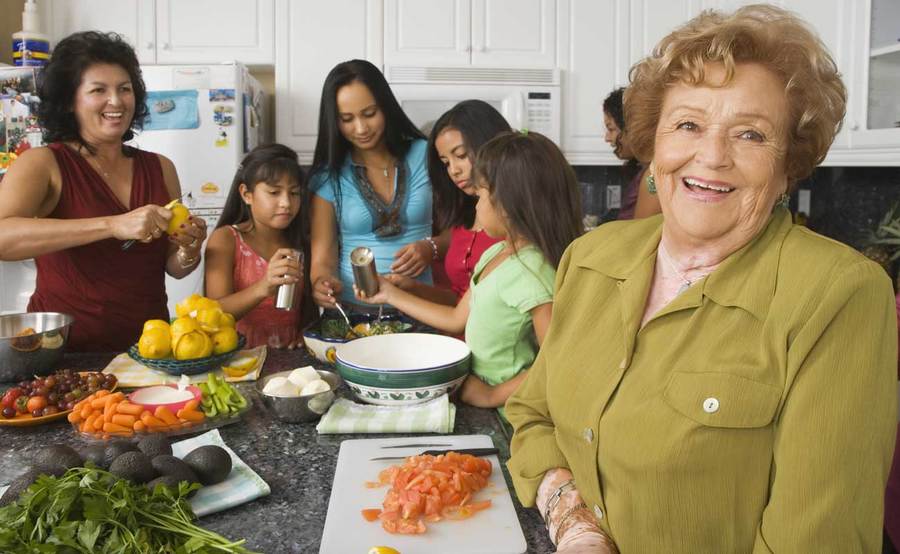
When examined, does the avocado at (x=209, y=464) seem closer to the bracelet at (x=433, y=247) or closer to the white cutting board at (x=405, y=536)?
the white cutting board at (x=405, y=536)

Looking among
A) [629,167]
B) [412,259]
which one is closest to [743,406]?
[412,259]

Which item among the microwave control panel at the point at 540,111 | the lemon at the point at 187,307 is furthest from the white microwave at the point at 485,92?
the lemon at the point at 187,307

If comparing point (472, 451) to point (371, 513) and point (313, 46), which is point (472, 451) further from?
point (313, 46)

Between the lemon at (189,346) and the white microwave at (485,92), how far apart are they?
2282mm

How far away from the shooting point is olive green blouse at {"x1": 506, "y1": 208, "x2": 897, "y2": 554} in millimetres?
838

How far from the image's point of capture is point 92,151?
7.13ft

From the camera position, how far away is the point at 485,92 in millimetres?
3781

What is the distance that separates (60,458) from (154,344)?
1.96ft

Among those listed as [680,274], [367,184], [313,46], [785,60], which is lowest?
[680,274]

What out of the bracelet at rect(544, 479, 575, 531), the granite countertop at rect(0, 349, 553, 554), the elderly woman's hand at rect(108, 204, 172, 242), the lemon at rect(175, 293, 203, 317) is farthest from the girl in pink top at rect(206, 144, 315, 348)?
the bracelet at rect(544, 479, 575, 531)

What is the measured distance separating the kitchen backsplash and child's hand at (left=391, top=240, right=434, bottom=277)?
214 cm

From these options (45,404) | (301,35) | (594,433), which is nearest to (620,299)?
(594,433)

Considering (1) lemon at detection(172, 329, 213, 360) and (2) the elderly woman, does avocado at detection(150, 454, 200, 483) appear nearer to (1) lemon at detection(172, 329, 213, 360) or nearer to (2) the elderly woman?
(2) the elderly woman

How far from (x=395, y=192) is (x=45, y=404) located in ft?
4.41
